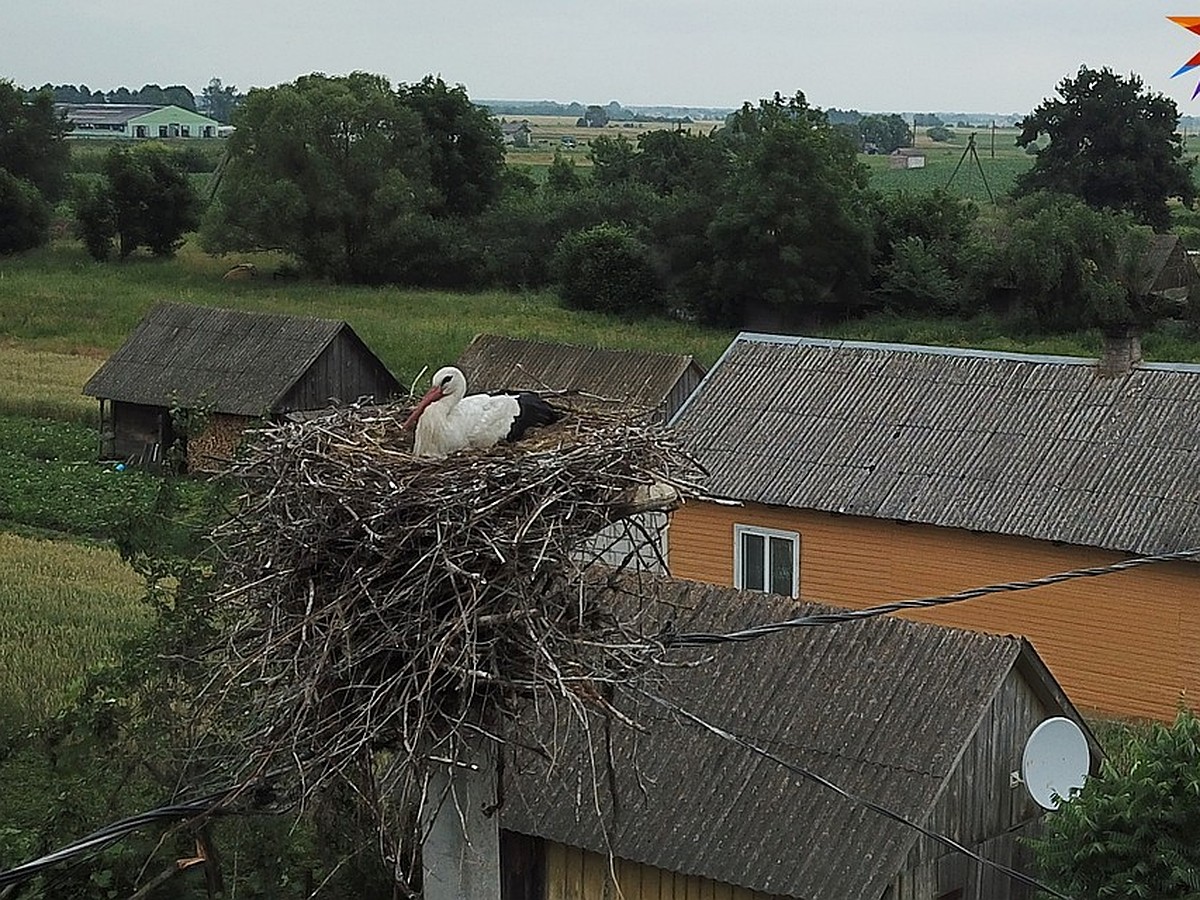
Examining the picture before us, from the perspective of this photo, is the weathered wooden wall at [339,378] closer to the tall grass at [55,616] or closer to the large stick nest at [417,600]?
the tall grass at [55,616]

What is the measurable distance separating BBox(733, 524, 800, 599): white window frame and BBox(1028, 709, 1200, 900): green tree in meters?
9.36

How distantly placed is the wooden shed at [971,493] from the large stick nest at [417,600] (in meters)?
11.0

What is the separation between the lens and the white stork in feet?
20.4

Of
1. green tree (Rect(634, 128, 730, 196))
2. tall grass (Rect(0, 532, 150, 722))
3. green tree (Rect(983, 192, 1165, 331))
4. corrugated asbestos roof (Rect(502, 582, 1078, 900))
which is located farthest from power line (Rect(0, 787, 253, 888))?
green tree (Rect(634, 128, 730, 196))

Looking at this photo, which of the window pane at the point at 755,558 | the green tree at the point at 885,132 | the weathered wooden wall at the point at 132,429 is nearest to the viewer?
the window pane at the point at 755,558

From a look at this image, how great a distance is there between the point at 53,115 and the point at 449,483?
66352 mm

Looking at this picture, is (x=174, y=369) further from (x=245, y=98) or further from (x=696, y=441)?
(x=245, y=98)

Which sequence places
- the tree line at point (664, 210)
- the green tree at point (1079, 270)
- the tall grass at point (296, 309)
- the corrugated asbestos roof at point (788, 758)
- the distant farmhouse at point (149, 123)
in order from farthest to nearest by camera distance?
the distant farmhouse at point (149, 123)
the tree line at point (664, 210)
the tall grass at point (296, 309)
the green tree at point (1079, 270)
the corrugated asbestos roof at point (788, 758)

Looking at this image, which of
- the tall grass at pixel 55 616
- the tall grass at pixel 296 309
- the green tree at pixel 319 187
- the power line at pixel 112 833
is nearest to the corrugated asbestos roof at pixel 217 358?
the tall grass at pixel 296 309

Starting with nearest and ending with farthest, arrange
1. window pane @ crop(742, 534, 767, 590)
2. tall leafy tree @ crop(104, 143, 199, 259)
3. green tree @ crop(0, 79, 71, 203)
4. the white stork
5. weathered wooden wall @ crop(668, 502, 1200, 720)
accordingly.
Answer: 1. the white stork
2. weathered wooden wall @ crop(668, 502, 1200, 720)
3. window pane @ crop(742, 534, 767, 590)
4. tall leafy tree @ crop(104, 143, 199, 259)
5. green tree @ crop(0, 79, 71, 203)

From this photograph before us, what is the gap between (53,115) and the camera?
219 feet

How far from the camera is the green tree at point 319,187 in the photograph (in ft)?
177

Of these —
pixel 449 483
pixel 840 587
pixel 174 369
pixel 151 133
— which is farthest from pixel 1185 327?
pixel 151 133

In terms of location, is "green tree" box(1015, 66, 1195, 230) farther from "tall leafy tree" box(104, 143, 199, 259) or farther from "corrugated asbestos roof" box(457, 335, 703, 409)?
"corrugated asbestos roof" box(457, 335, 703, 409)
